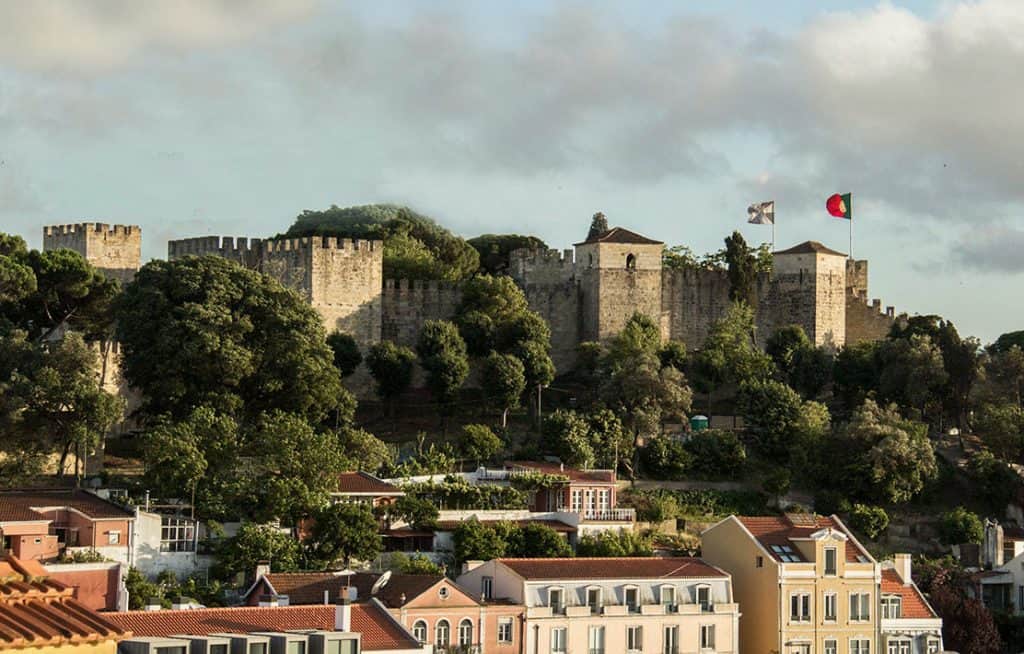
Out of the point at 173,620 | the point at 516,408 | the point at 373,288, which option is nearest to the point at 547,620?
the point at 173,620

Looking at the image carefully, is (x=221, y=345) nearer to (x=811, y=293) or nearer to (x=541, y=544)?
(x=541, y=544)

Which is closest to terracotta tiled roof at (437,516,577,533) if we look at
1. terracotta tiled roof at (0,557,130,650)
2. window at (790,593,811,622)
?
window at (790,593,811,622)

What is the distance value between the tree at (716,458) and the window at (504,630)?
1745 centimetres

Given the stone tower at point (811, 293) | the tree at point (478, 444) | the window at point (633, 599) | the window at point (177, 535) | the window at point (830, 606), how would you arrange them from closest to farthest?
the window at point (633, 599) → the window at point (830, 606) → the window at point (177, 535) → the tree at point (478, 444) → the stone tower at point (811, 293)

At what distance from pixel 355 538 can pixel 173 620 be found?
11592mm

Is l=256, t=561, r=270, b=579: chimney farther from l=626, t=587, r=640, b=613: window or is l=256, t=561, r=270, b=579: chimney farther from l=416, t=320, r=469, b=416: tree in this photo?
l=416, t=320, r=469, b=416: tree

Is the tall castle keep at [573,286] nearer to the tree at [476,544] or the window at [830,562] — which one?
the tree at [476,544]

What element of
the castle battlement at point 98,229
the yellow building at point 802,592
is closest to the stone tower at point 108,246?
the castle battlement at point 98,229

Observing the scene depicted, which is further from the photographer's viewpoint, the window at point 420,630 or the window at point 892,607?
the window at point 892,607

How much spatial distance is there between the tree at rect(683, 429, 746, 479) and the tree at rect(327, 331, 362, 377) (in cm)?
1033

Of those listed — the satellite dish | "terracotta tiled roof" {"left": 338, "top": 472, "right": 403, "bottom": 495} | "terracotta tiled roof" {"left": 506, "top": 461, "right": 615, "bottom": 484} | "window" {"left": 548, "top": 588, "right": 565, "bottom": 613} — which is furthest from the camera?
"terracotta tiled roof" {"left": 506, "top": 461, "right": 615, "bottom": 484}

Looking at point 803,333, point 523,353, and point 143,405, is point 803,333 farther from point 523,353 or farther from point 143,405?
point 143,405

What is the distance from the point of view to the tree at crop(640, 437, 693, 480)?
5934 cm

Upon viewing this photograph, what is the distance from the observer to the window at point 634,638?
146 feet
